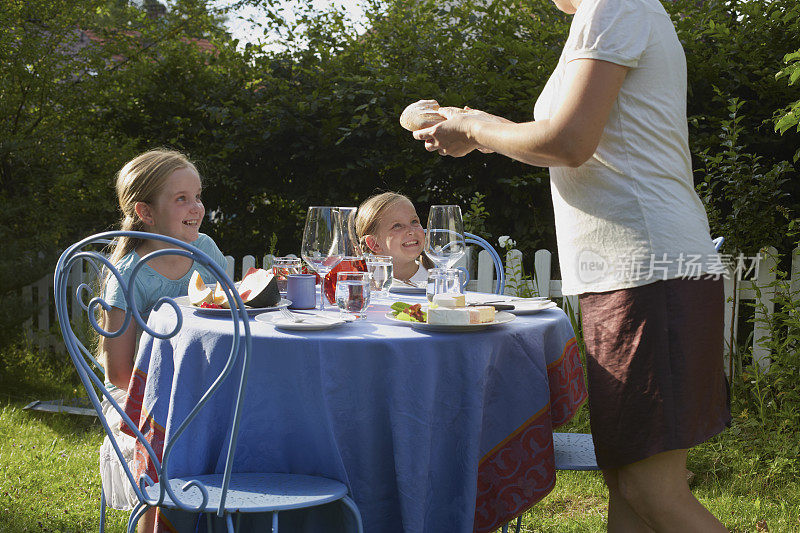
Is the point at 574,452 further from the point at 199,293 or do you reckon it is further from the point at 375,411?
the point at 199,293

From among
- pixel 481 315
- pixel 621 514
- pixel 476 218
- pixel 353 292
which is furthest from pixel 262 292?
pixel 476 218

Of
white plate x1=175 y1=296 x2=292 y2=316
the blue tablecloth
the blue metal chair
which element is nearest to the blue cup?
white plate x1=175 y1=296 x2=292 y2=316

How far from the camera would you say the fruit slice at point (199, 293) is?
7.09ft

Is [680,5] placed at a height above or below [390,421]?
above

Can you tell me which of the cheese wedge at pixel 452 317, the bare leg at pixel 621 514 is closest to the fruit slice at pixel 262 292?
the cheese wedge at pixel 452 317

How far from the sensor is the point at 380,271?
247cm

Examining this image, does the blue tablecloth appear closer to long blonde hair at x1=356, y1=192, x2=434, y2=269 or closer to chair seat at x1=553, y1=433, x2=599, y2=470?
chair seat at x1=553, y1=433, x2=599, y2=470

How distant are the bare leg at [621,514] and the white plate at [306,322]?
2.75 ft

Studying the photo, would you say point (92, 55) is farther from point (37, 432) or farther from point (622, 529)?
point (622, 529)

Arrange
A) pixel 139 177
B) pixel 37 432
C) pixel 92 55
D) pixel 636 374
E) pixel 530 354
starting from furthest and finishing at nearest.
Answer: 1. pixel 92 55
2. pixel 37 432
3. pixel 139 177
4. pixel 530 354
5. pixel 636 374

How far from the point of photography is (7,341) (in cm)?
529

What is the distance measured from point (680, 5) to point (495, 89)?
1.37 m

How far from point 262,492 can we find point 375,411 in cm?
32

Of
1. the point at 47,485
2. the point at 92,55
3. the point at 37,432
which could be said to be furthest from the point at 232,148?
the point at 47,485
